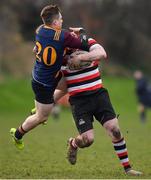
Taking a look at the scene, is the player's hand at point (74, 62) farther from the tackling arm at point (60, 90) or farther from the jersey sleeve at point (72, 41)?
the tackling arm at point (60, 90)

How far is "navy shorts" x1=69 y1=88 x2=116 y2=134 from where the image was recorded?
1107 centimetres

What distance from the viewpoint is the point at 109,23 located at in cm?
6438

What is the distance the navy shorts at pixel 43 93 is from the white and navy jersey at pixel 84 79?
12.7 inches

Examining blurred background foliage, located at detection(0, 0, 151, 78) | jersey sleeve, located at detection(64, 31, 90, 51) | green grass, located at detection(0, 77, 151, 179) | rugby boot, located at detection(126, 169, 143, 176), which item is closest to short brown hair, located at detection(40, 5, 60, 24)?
jersey sleeve, located at detection(64, 31, 90, 51)

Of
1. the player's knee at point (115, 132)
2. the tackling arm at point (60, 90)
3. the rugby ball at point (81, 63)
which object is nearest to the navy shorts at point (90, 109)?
the player's knee at point (115, 132)

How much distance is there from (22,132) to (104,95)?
1.49 metres

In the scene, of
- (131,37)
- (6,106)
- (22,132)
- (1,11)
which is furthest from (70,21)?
(22,132)

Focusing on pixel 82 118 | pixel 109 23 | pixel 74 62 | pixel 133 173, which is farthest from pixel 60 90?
pixel 109 23

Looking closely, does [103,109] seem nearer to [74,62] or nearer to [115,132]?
[115,132]

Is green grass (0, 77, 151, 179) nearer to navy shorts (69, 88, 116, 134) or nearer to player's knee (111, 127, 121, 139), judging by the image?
player's knee (111, 127, 121, 139)

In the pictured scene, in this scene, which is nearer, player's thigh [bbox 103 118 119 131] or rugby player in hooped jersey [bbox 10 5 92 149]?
rugby player in hooped jersey [bbox 10 5 92 149]

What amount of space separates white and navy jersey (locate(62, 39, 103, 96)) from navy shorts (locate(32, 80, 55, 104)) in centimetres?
32

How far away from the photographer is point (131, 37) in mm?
65688

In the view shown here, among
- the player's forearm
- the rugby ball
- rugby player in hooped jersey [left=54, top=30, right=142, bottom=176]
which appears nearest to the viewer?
the player's forearm
